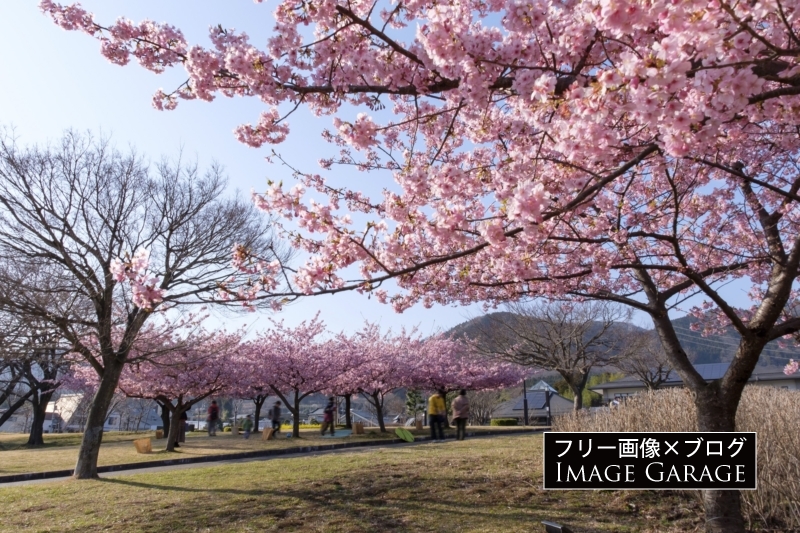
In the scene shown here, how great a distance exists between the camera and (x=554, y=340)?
2069 centimetres

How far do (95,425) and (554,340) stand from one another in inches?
636

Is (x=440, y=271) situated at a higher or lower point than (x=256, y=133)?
lower

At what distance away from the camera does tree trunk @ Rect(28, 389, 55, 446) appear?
25447mm

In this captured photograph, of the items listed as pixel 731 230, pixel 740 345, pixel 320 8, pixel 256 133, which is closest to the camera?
pixel 320 8

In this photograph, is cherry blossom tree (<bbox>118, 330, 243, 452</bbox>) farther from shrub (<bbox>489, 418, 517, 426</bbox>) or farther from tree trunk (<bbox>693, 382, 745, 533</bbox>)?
shrub (<bbox>489, 418, 517, 426</bbox>)

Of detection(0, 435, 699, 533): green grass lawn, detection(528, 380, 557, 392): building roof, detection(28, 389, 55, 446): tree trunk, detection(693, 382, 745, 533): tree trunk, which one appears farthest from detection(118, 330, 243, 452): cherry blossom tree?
detection(528, 380, 557, 392): building roof

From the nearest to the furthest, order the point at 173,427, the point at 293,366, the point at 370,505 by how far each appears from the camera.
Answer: the point at 370,505 → the point at 173,427 → the point at 293,366

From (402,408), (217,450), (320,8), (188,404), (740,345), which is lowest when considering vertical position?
(402,408)

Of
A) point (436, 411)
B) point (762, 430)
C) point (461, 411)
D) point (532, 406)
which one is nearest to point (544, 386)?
point (436, 411)

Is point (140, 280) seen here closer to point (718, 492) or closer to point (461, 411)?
point (718, 492)

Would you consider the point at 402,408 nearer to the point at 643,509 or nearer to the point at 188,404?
the point at 188,404

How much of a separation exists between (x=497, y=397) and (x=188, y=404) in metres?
33.0

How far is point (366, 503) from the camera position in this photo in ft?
19.0

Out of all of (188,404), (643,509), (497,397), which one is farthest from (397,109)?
(497,397)
